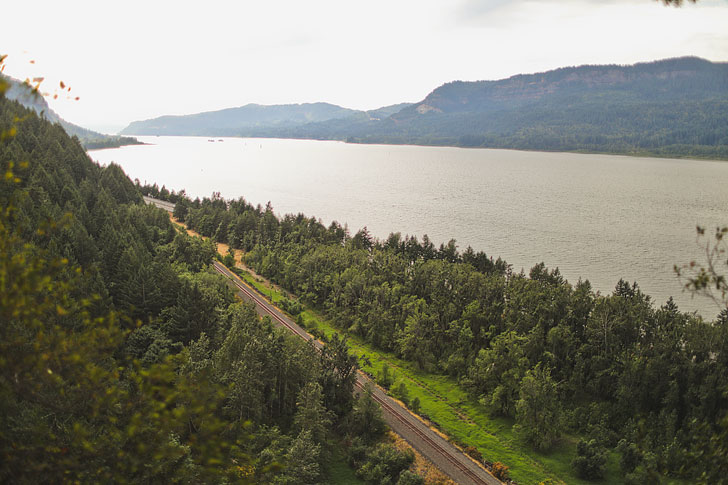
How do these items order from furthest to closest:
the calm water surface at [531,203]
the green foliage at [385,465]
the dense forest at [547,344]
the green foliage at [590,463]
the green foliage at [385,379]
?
the calm water surface at [531,203]
the green foliage at [385,379]
the dense forest at [547,344]
the green foliage at [590,463]
the green foliage at [385,465]

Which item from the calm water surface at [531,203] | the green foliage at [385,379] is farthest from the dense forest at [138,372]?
the calm water surface at [531,203]

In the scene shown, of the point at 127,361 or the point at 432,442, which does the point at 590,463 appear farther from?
the point at 127,361

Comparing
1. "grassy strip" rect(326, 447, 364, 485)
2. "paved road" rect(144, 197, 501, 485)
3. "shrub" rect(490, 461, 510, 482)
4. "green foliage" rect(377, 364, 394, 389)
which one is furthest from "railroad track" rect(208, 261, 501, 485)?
"grassy strip" rect(326, 447, 364, 485)

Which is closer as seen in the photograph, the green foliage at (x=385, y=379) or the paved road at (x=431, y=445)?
the paved road at (x=431, y=445)

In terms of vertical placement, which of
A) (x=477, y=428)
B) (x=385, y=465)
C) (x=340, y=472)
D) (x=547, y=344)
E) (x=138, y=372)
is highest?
(x=138, y=372)

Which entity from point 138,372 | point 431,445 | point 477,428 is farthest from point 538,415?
point 138,372

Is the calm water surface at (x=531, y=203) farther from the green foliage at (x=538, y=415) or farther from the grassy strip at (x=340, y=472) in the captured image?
the grassy strip at (x=340, y=472)

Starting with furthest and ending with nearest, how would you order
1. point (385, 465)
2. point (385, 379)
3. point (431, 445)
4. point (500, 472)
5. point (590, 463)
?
1. point (385, 379)
2. point (431, 445)
3. point (590, 463)
4. point (500, 472)
5. point (385, 465)

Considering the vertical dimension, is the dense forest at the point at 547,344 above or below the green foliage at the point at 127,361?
below
